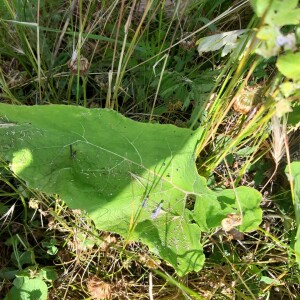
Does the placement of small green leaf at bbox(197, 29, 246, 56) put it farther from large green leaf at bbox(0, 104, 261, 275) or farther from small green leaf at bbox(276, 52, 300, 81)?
small green leaf at bbox(276, 52, 300, 81)

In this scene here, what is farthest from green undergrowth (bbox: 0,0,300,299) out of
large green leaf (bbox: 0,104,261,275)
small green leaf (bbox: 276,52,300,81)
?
small green leaf (bbox: 276,52,300,81)

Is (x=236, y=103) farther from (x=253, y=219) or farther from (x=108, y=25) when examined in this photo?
(x=108, y=25)

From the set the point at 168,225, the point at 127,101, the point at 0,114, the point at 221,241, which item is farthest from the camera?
the point at 127,101

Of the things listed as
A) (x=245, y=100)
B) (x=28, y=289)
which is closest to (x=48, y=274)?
(x=28, y=289)

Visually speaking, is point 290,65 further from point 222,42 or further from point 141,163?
point 141,163

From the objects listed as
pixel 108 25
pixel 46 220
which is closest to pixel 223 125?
pixel 108 25

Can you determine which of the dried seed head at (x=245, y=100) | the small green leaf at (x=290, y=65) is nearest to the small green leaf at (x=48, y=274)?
the dried seed head at (x=245, y=100)
